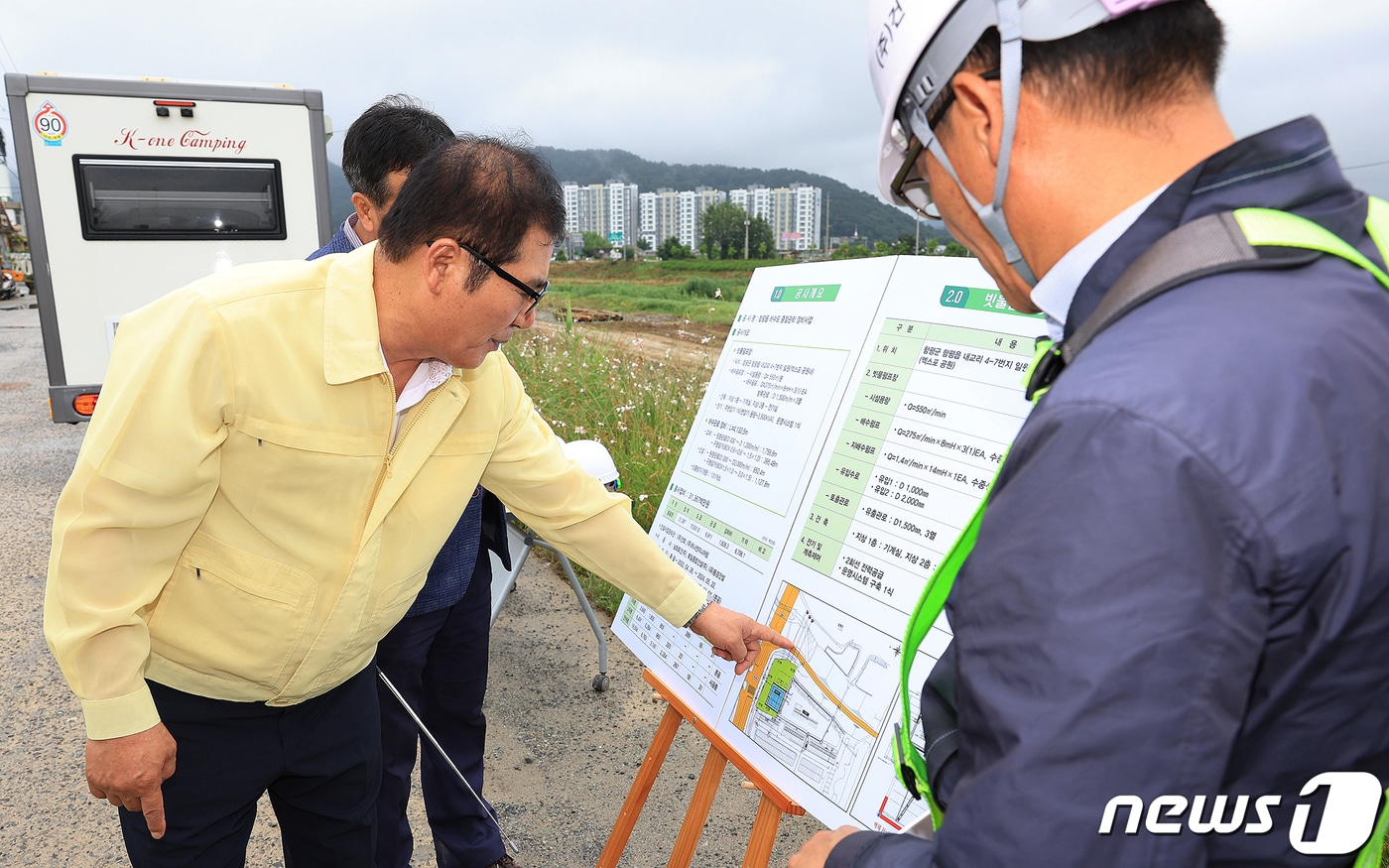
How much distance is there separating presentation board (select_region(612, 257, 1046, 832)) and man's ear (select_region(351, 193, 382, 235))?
1192 mm

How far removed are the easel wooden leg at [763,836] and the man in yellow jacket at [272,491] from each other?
0.91 m

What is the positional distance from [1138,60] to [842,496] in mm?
1186

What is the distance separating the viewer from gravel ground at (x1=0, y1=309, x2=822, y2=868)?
2.89 metres

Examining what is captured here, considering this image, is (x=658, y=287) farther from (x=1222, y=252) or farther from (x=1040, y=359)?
(x=1222, y=252)

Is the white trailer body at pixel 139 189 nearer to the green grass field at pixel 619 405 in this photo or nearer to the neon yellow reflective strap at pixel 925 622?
the green grass field at pixel 619 405

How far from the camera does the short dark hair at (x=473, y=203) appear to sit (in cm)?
155

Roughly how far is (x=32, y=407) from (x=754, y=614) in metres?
11.2

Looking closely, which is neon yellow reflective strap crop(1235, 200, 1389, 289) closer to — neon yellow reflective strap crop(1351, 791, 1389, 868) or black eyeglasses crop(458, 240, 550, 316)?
neon yellow reflective strap crop(1351, 791, 1389, 868)

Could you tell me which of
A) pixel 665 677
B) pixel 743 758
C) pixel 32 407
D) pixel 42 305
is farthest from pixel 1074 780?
pixel 32 407

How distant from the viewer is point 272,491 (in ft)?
5.03

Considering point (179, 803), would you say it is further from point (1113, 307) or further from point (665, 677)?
point (1113, 307)

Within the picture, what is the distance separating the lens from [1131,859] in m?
0.67

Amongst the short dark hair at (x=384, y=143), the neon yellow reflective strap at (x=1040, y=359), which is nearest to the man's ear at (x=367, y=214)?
the short dark hair at (x=384, y=143)

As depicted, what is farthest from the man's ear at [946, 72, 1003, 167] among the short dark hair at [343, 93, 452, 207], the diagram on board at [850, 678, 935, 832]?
the short dark hair at [343, 93, 452, 207]
